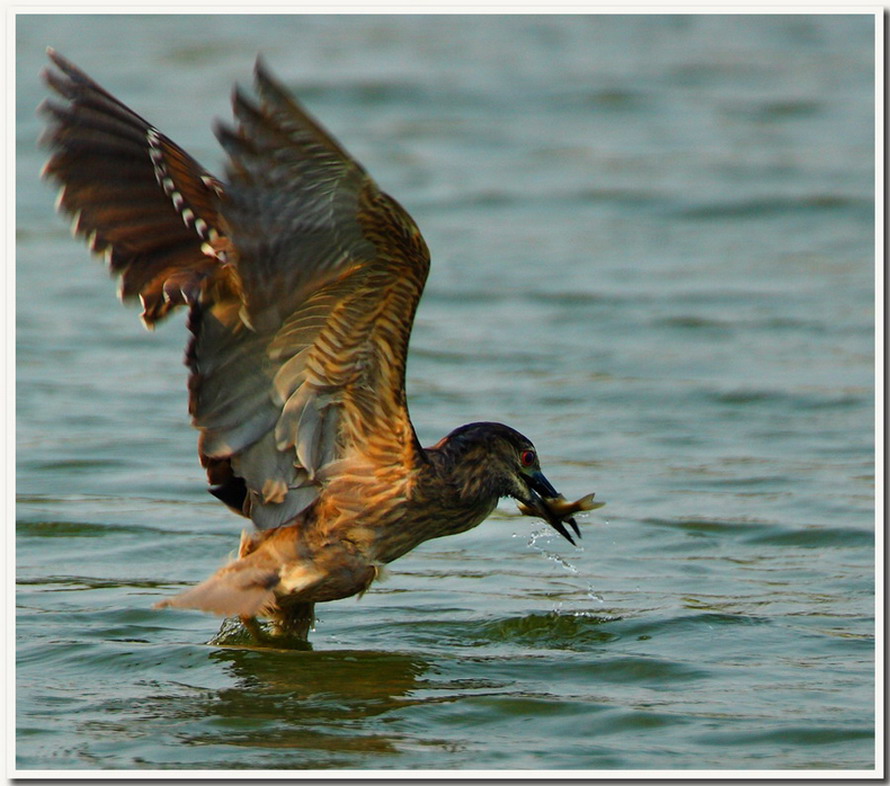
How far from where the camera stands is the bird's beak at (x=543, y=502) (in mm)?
6559

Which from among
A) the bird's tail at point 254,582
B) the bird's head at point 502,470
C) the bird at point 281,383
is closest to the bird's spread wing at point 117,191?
the bird at point 281,383

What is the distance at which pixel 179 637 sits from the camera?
667 cm

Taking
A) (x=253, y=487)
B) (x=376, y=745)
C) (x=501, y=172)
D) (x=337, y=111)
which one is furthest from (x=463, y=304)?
(x=376, y=745)

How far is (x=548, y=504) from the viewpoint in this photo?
665cm

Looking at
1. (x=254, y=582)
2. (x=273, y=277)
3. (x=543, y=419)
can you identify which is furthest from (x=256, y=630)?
(x=543, y=419)

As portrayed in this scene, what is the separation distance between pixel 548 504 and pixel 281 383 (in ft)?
4.41

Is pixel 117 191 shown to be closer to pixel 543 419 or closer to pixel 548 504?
pixel 548 504

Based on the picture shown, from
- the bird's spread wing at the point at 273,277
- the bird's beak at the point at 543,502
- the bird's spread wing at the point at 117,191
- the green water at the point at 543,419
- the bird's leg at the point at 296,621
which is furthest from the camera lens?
the bird's beak at the point at 543,502

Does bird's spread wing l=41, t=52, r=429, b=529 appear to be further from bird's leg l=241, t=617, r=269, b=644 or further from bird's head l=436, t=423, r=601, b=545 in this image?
bird's leg l=241, t=617, r=269, b=644

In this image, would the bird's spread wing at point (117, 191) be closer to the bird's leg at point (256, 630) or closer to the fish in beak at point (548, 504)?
the bird's leg at point (256, 630)

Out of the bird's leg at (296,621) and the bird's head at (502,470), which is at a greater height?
the bird's head at (502,470)

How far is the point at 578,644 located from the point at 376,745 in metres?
1.34

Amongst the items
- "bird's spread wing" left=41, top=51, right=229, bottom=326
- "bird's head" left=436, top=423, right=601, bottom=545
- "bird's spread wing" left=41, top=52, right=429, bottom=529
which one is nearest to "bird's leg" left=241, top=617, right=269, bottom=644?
"bird's spread wing" left=41, top=52, right=429, bottom=529
